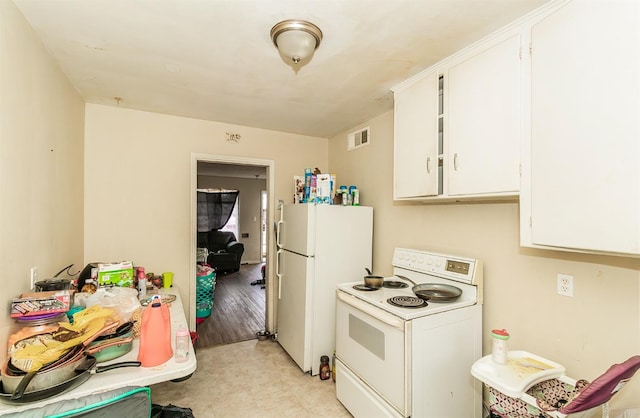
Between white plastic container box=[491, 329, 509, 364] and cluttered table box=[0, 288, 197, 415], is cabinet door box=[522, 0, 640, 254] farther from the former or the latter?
cluttered table box=[0, 288, 197, 415]

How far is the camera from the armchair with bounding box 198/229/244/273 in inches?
282

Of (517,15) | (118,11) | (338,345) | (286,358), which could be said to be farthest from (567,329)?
(118,11)

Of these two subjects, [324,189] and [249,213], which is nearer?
[324,189]

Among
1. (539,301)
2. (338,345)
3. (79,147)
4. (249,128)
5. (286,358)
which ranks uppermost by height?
(249,128)

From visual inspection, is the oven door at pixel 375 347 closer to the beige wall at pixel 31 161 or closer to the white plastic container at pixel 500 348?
the white plastic container at pixel 500 348

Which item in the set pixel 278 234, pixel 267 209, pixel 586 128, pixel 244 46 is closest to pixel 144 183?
pixel 267 209

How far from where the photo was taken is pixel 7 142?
4.50ft

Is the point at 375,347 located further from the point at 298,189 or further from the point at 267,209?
the point at 267,209

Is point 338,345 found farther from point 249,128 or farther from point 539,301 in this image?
point 249,128

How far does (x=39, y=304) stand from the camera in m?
1.44

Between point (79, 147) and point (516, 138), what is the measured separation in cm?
328

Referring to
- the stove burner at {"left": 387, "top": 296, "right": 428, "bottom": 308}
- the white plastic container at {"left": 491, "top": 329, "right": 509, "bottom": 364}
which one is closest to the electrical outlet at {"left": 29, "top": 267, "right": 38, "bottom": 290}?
the stove burner at {"left": 387, "top": 296, "right": 428, "bottom": 308}

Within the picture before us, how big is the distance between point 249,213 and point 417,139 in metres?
7.22

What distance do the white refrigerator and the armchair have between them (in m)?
4.52
